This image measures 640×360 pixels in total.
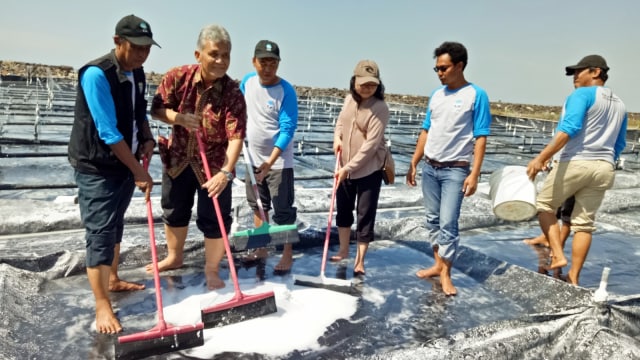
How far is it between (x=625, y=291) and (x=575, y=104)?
1332 mm

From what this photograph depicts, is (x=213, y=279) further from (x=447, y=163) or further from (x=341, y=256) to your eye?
(x=447, y=163)

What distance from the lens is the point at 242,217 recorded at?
3.70 m

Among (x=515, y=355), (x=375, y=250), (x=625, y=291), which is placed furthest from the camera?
(x=375, y=250)

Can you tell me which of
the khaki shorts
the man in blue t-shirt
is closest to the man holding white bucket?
the khaki shorts

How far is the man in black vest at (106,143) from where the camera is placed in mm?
1962

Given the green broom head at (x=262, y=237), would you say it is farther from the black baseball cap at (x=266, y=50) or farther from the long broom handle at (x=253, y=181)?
the black baseball cap at (x=266, y=50)

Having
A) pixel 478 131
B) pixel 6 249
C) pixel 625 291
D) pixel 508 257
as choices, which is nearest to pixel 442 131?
pixel 478 131

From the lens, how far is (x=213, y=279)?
2678 millimetres

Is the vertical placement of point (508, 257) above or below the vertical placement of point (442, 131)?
below

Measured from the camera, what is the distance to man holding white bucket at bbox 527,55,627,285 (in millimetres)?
2801

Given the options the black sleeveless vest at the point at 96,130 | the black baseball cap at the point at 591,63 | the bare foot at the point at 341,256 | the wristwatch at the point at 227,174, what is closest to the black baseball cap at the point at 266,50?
the wristwatch at the point at 227,174

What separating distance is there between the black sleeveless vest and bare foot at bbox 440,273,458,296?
1980 mm

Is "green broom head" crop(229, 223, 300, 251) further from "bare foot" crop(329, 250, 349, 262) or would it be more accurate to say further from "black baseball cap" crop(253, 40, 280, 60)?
"black baseball cap" crop(253, 40, 280, 60)

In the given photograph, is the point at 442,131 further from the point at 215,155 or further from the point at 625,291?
the point at 625,291
